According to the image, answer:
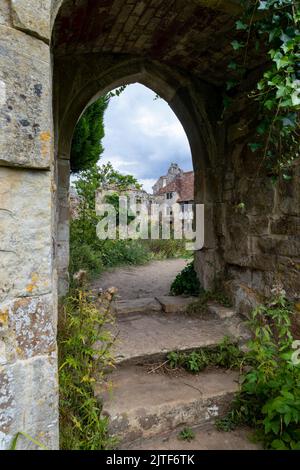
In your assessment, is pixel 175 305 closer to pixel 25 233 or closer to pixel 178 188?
pixel 25 233

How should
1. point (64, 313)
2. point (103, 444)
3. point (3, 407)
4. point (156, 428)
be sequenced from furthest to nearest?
1. point (64, 313)
2. point (156, 428)
3. point (103, 444)
4. point (3, 407)

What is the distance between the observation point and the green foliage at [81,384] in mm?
1559

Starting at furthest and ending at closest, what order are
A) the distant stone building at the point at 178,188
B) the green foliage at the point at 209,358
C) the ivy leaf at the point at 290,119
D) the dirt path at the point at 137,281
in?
the distant stone building at the point at 178,188, the dirt path at the point at 137,281, the green foliage at the point at 209,358, the ivy leaf at the point at 290,119

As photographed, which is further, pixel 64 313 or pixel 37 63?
pixel 64 313

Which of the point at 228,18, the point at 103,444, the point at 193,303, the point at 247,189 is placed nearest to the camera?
the point at 103,444

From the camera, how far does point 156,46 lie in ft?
9.09

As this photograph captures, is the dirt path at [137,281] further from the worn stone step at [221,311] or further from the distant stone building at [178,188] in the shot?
the distant stone building at [178,188]

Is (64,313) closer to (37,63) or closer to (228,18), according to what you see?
(37,63)

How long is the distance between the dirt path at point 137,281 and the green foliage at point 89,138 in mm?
3229

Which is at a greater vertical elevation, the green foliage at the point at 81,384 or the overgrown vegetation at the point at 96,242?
the overgrown vegetation at the point at 96,242

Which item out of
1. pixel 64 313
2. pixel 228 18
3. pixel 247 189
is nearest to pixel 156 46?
pixel 228 18

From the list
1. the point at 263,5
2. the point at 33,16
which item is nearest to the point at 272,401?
the point at 33,16

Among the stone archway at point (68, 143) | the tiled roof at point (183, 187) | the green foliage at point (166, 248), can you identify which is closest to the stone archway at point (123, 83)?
the stone archway at point (68, 143)

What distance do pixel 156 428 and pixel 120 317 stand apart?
133cm
